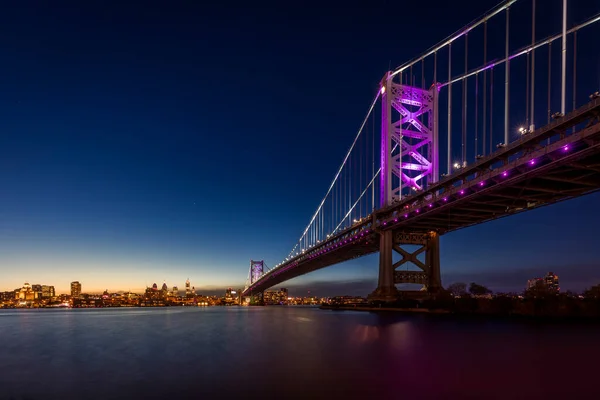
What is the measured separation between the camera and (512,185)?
26.7 m

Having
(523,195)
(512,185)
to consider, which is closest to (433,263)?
(523,195)

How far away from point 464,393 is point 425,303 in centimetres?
3145

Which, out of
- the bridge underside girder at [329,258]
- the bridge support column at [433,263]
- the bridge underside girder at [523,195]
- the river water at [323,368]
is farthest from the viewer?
the bridge underside girder at [329,258]

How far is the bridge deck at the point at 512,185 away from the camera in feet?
70.0

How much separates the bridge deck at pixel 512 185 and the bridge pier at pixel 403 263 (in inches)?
36.6

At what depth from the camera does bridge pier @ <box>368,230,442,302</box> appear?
139 ft

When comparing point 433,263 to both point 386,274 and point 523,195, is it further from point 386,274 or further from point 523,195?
point 523,195

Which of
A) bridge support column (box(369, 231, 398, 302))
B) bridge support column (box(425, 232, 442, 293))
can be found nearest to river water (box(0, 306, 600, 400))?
bridge support column (box(369, 231, 398, 302))

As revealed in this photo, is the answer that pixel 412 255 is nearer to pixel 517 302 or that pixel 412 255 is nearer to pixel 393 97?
pixel 517 302

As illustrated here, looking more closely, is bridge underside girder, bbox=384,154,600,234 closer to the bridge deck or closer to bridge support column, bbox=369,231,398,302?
the bridge deck

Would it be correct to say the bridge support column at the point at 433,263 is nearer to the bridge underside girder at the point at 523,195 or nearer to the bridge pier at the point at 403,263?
the bridge pier at the point at 403,263

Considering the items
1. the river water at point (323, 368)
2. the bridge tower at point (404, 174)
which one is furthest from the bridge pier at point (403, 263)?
the river water at point (323, 368)

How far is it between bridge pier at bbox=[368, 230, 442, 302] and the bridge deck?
931 mm

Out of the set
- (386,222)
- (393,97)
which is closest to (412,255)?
(386,222)
